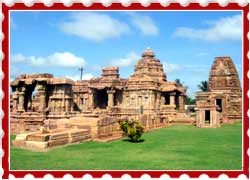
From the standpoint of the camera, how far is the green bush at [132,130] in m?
18.0

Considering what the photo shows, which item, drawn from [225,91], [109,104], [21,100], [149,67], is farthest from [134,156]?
[149,67]

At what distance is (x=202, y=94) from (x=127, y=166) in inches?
1109

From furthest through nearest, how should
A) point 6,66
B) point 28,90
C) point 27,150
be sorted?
1. point 28,90
2. point 27,150
3. point 6,66

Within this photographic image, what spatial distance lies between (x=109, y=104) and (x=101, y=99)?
3753mm

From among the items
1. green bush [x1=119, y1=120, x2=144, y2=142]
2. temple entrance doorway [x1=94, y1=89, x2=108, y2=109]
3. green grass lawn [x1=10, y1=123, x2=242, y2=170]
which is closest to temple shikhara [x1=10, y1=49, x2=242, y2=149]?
temple entrance doorway [x1=94, y1=89, x2=108, y2=109]

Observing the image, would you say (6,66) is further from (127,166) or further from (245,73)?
(245,73)

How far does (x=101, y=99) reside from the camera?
40.1 metres

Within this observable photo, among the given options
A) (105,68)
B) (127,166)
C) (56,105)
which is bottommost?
(127,166)

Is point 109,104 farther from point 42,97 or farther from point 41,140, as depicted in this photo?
point 41,140

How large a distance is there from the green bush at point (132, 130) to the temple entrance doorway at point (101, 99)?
20.2 meters

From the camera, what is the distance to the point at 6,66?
10375 mm

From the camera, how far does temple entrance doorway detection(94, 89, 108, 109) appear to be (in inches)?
1545

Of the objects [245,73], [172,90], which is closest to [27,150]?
[245,73]

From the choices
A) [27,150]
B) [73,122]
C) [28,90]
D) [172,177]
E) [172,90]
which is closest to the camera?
[172,177]
